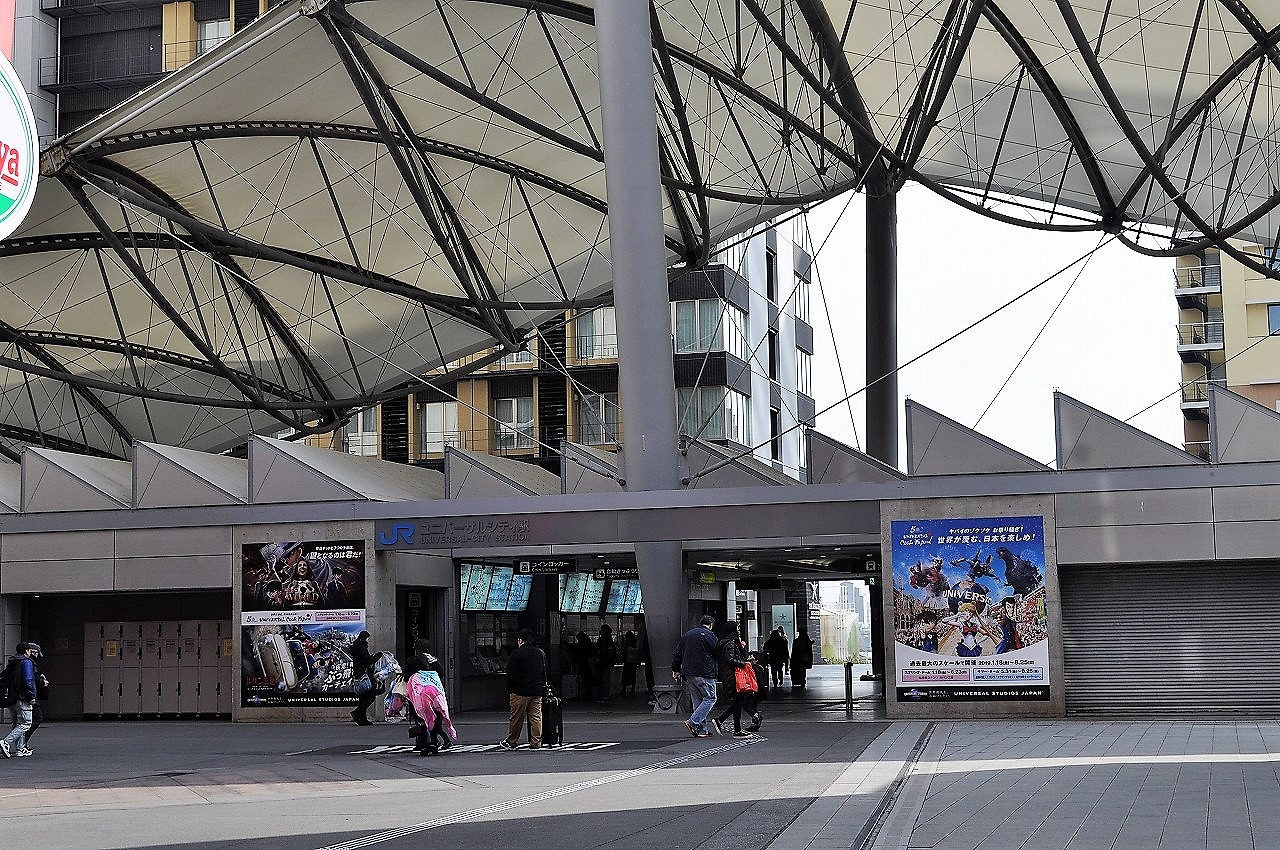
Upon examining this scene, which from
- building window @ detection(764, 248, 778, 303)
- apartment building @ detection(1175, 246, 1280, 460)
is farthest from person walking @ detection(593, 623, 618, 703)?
apartment building @ detection(1175, 246, 1280, 460)

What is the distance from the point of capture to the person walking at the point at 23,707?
70.0ft

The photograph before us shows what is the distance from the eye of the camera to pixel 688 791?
15195 millimetres

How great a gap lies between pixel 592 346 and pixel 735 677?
4987 centimetres

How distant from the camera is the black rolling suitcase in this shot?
70.7 feet

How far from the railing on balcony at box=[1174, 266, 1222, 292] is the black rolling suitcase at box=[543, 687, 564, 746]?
84.2 m

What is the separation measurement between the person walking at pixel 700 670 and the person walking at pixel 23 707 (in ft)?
30.4

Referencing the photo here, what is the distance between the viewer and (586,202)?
42.8m

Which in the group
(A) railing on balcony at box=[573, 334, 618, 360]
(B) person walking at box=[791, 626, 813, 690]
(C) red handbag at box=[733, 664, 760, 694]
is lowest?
(B) person walking at box=[791, 626, 813, 690]

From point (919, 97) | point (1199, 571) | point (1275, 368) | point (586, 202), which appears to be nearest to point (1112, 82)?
point (919, 97)

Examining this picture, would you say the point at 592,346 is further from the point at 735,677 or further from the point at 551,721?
the point at 551,721

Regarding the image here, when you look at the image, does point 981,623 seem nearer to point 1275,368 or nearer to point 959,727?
point 959,727

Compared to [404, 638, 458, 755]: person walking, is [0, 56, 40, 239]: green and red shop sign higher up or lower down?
higher up

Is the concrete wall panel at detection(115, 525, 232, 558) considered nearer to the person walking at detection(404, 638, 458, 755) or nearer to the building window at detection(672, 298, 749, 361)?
the person walking at detection(404, 638, 458, 755)

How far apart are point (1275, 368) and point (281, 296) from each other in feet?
201
